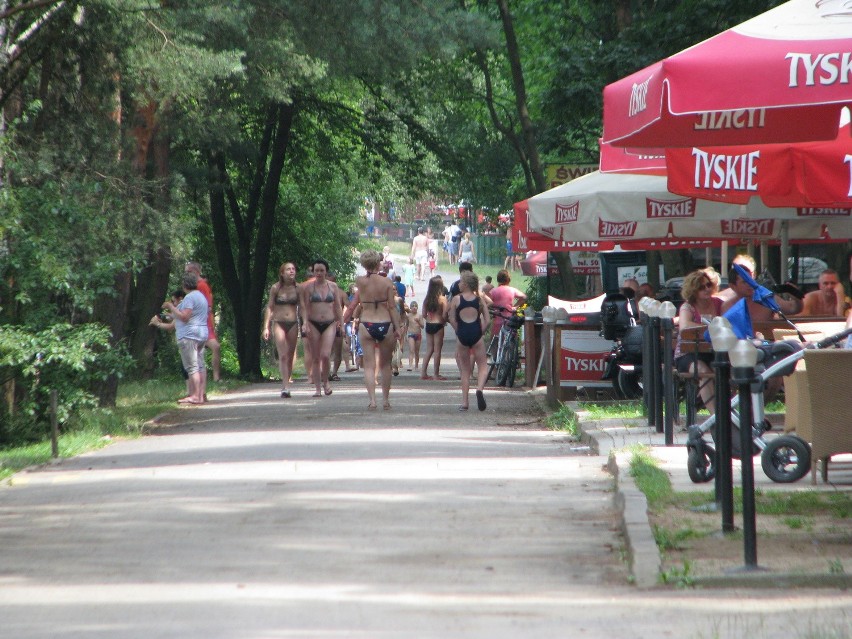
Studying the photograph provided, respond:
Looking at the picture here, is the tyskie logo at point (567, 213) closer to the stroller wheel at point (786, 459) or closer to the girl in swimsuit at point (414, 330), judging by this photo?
the stroller wheel at point (786, 459)

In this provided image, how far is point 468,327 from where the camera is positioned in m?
16.6

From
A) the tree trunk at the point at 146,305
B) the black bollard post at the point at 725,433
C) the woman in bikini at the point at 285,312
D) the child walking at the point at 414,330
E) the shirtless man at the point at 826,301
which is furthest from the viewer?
the child walking at the point at 414,330

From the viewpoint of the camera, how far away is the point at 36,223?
12.9 meters

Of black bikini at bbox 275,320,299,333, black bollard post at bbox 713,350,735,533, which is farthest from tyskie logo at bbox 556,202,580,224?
black bollard post at bbox 713,350,735,533

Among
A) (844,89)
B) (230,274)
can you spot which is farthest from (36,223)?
(230,274)

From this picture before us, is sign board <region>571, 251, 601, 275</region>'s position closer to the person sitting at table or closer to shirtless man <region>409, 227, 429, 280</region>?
the person sitting at table

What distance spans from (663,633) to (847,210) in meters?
10.0

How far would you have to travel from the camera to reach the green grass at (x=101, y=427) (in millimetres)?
11977

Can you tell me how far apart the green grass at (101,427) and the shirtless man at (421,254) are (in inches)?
1490

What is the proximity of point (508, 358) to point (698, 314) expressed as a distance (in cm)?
915

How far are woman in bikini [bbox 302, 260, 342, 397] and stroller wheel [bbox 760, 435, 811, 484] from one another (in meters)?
10.4

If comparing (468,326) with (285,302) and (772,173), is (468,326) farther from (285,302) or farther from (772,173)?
(772,173)

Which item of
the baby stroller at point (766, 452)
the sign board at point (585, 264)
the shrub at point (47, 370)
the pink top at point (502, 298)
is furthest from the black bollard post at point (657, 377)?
the sign board at point (585, 264)

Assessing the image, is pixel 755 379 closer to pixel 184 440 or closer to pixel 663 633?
pixel 663 633
